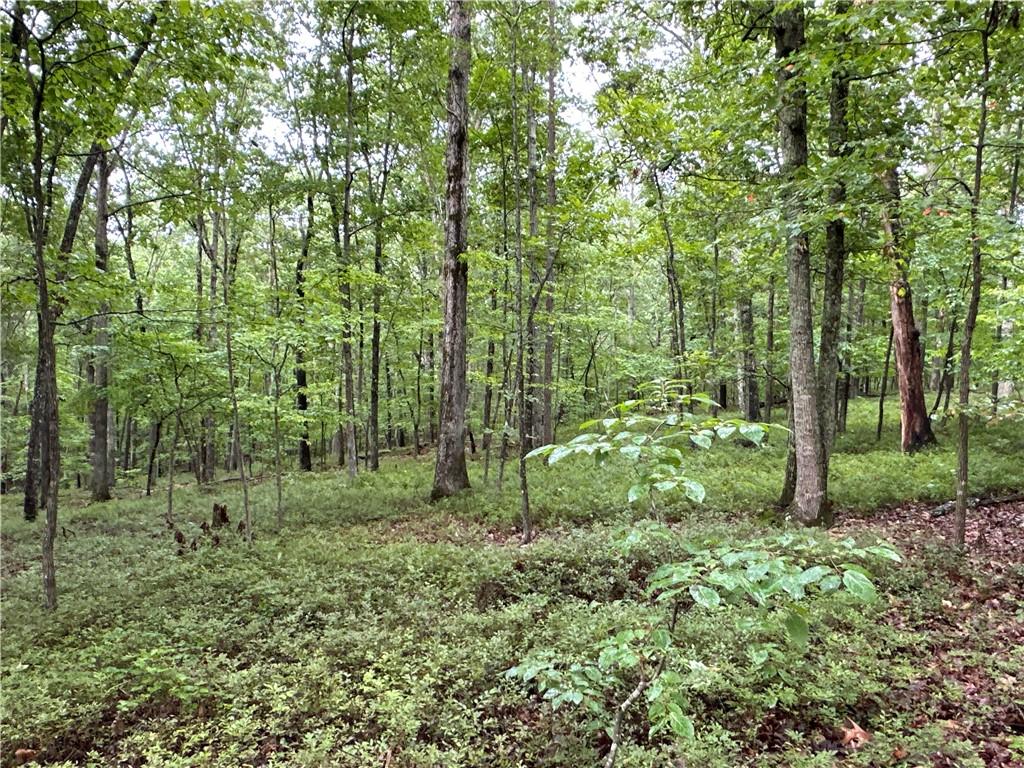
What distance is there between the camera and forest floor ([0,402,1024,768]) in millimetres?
3180

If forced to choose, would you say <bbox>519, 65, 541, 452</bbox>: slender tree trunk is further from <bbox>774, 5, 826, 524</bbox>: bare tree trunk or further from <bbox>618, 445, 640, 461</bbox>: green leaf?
<bbox>618, 445, 640, 461</bbox>: green leaf

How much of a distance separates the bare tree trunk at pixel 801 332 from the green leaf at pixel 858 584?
625 cm

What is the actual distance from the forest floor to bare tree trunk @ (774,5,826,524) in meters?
0.64

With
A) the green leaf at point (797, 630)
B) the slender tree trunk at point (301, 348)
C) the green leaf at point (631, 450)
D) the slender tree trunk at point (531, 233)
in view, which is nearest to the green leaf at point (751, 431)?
the green leaf at point (631, 450)

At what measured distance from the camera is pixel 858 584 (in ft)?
5.29

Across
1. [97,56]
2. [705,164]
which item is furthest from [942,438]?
[97,56]

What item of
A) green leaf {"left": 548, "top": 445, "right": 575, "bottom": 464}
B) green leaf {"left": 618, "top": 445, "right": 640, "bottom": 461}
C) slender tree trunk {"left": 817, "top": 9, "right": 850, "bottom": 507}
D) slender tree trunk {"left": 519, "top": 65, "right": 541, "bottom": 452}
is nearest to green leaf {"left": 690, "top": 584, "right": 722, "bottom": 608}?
green leaf {"left": 618, "top": 445, "right": 640, "bottom": 461}

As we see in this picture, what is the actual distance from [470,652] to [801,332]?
239 inches

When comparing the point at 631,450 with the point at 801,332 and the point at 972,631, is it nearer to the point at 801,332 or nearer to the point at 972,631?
the point at 972,631

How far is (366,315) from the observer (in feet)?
37.9

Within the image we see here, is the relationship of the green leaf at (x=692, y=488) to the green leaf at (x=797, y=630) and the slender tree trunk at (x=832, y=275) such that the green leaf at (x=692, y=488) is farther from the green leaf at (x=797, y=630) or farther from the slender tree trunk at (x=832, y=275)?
the slender tree trunk at (x=832, y=275)

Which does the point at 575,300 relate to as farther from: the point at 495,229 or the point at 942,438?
the point at 942,438

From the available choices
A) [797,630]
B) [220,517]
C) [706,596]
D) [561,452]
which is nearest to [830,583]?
[797,630]

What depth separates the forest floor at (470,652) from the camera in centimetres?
318
